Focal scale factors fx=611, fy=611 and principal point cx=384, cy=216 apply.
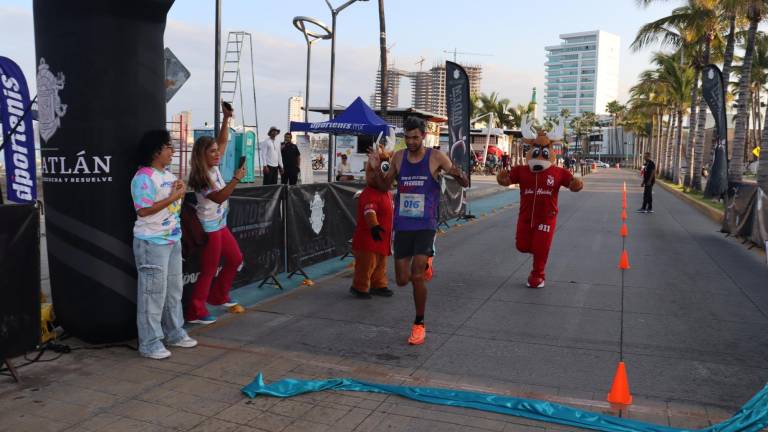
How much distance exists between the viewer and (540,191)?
798 centimetres

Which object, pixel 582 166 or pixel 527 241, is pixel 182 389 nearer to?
pixel 527 241

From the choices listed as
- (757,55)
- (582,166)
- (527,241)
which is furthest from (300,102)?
(527,241)

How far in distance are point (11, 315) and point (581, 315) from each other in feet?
17.6

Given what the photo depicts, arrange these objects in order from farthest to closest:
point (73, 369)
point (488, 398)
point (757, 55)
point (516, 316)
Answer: point (757, 55), point (516, 316), point (73, 369), point (488, 398)

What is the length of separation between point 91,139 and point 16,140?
199 cm

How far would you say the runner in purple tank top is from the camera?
560 centimetres

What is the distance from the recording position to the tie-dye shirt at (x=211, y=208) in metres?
5.77

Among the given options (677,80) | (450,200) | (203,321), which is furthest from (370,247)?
(677,80)

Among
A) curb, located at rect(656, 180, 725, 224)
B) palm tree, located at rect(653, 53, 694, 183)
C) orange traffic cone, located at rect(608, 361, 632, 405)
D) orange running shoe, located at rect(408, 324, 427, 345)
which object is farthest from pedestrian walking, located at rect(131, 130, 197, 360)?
palm tree, located at rect(653, 53, 694, 183)

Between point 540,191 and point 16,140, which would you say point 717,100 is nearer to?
point 540,191

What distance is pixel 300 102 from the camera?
67500 millimetres

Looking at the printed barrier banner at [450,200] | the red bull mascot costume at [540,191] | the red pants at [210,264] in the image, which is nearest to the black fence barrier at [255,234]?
the red pants at [210,264]

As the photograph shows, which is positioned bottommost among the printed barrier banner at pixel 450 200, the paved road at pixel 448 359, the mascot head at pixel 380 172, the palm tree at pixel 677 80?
the paved road at pixel 448 359

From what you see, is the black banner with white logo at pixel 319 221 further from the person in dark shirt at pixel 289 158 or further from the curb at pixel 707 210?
the curb at pixel 707 210
